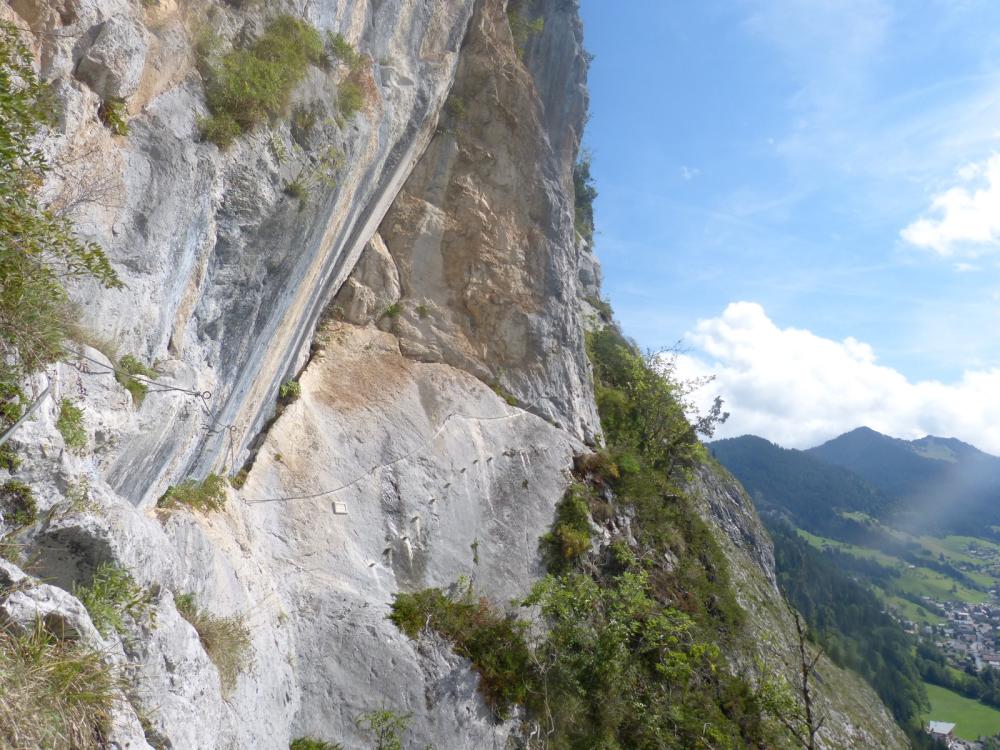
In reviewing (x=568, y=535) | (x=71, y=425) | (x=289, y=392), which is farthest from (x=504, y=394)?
(x=71, y=425)

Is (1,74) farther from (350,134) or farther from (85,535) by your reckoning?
(350,134)

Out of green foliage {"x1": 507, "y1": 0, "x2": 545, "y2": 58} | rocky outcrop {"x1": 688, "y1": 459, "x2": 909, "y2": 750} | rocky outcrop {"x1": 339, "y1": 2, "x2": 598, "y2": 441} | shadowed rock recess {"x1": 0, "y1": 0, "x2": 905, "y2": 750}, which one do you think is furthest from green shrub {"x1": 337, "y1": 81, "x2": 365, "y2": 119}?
rocky outcrop {"x1": 688, "y1": 459, "x2": 909, "y2": 750}

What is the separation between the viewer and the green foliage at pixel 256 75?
24.6 feet

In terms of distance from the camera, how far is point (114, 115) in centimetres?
620

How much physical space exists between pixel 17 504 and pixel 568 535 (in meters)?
10.6

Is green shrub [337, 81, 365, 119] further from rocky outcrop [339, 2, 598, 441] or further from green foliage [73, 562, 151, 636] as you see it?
green foliage [73, 562, 151, 636]

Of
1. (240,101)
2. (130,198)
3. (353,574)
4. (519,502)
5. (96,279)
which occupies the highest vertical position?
(240,101)

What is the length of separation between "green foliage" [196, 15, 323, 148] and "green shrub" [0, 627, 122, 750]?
20.0ft

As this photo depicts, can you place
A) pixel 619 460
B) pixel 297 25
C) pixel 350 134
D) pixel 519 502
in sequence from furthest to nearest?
pixel 619 460, pixel 519 502, pixel 350 134, pixel 297 25

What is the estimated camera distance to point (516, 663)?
34.5 ft

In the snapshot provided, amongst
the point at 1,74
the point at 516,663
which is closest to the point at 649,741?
the point at 516,663

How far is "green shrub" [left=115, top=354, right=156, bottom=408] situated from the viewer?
596 cm

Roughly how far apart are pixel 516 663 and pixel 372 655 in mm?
2741

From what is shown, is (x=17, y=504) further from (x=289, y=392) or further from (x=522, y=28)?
(x=522, y=28)
